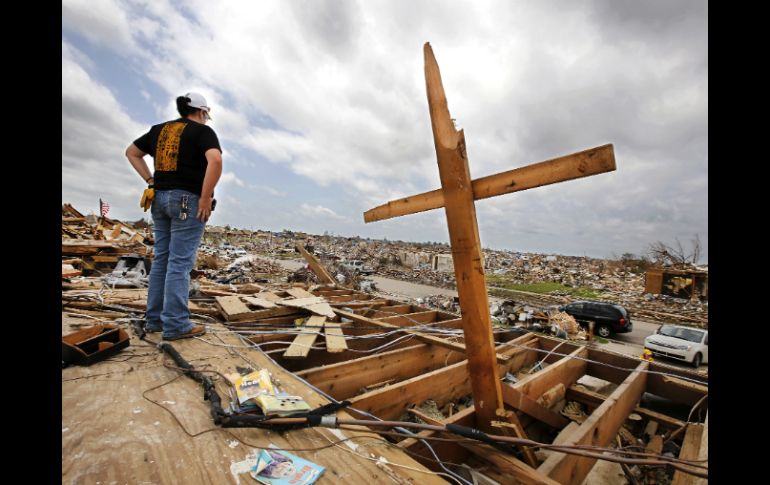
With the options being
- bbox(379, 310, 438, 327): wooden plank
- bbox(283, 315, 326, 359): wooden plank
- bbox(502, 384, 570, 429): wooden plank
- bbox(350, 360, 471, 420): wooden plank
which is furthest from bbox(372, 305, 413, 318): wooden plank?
bbox(502, 384, 570, 429): wooden plank

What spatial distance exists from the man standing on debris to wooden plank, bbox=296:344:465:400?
1.21 metres

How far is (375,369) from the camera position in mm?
2953

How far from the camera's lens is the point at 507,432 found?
71.1 inches

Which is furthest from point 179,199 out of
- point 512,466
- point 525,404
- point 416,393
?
point 525,404

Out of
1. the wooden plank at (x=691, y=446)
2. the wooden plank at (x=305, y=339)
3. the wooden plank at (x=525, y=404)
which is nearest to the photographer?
the wooden plank at (x=691, y=446)

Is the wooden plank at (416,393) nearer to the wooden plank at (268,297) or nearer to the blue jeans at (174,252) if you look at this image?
the blue jeans at (174,252)

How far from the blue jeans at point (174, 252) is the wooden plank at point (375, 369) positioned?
1181mm

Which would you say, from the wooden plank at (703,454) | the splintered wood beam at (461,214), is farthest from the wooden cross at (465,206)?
Answer: the wooden plank at (703,454)

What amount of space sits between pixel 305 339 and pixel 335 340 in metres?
0.33

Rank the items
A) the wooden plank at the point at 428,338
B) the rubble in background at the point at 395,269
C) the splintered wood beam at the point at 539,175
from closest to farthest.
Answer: the splintered wood beam at the point at 539,175 < the wooden plank at the point at 428,338 < the rubble in background at the point at 395,269

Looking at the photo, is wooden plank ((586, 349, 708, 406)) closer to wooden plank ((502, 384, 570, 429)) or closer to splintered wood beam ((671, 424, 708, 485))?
splintered wood beam ((671, 424, 708, 485))

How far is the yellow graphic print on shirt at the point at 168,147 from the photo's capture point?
102 inches
